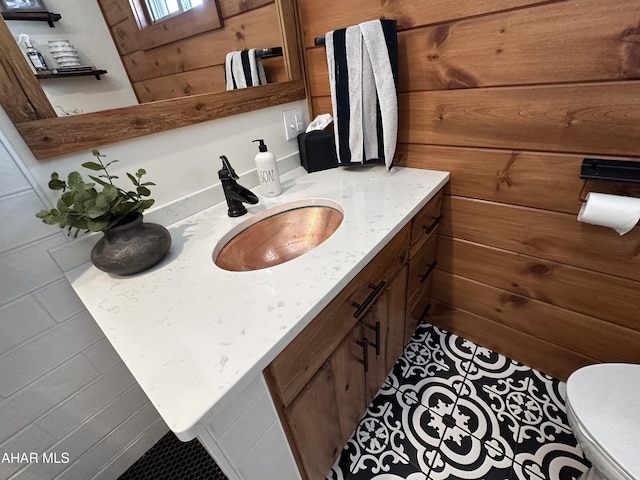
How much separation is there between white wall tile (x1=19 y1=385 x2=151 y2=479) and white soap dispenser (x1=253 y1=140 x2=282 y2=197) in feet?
2.62

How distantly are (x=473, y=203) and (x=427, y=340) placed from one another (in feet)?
2.35

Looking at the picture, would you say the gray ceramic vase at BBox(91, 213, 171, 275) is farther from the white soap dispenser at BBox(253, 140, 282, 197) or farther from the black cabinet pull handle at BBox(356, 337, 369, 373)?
the black cabinet pull handle at BBox(356, 337, 369, 373)

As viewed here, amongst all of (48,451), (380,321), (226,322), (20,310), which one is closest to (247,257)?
(226,322)

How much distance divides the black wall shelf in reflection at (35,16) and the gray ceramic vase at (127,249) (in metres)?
0.42

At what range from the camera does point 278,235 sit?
867 mm

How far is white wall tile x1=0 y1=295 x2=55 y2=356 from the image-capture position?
659 millimetres

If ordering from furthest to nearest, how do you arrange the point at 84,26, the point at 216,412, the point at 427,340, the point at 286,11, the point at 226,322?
the point at 427,340 < the point at 286,11 < the point at 84,26 < the point at 226,322 < the point at 216,412

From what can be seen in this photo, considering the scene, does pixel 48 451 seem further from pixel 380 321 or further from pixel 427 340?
pixel 427 340

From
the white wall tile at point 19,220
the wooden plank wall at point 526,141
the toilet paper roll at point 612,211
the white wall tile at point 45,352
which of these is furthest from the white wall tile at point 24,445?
the toilet paper roll at point 612,211

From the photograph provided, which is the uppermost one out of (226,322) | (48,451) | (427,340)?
(226,322)

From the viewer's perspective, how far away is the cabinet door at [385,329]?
31.6 inches

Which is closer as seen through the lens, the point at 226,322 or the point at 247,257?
the point at 226,322

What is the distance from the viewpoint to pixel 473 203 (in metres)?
1.01

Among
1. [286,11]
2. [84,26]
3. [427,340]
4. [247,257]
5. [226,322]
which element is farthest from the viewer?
[427,340]
